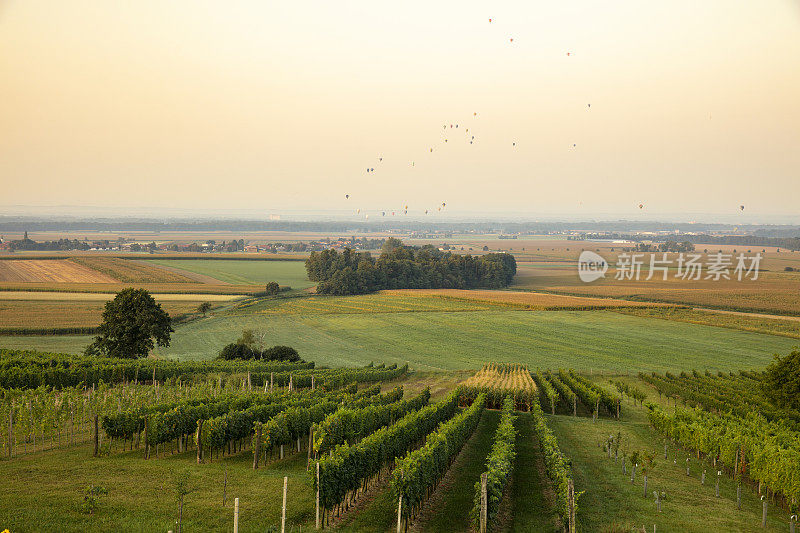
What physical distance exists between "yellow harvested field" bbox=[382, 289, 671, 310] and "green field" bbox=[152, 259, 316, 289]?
30.2 m

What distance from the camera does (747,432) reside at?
27.5m

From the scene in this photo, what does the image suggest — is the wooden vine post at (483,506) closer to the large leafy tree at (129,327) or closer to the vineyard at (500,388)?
the vineyard at (500,388)

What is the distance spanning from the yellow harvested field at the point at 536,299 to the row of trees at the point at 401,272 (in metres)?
5.92

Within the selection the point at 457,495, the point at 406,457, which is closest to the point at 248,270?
the point at 406,457

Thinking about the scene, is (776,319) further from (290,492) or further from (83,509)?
(83,509)

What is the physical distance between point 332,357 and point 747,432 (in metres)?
41.1

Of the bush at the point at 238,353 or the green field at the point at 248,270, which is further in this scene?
the green field at the point at 248,270

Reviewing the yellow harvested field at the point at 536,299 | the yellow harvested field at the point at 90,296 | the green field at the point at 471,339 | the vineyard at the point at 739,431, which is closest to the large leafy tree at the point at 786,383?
the vineyard at the point at 739,431

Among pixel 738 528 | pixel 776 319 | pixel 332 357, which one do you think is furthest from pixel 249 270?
pixel 738 528

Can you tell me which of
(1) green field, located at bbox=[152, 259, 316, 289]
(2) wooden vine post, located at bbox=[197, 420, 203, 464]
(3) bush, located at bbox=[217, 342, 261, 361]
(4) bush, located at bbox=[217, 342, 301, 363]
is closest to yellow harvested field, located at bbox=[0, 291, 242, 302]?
(1) green field, located at bbox=[152, 259, 316, 289]

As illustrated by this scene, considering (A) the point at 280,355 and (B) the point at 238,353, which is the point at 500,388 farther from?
(B) the point at 238,353

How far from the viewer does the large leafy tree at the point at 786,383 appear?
115 feet

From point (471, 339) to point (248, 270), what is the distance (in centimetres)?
9182

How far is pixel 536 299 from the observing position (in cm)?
10369
